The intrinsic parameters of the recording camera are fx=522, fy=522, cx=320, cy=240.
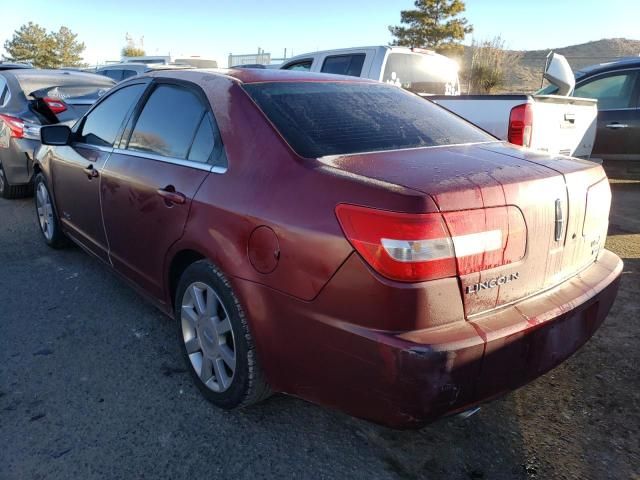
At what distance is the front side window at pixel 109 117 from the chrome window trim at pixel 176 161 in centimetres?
24

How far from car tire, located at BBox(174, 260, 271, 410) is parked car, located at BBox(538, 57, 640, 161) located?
701 centimetres

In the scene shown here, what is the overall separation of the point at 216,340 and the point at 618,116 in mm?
7284

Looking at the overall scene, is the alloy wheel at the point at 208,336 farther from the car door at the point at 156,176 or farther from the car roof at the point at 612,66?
the car roof at the point at 612,66

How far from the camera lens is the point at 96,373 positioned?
285 centimetres

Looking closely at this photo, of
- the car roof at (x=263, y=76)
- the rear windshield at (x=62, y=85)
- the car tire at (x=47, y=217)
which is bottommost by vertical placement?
the car tire at (x=47, y=217)

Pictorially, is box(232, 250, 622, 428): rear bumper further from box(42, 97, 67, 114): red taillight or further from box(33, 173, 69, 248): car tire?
box(42, 97, 67, 114): red taillight

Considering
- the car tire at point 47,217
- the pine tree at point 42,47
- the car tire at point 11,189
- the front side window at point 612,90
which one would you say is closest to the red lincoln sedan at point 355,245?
the car tire at point 47,217

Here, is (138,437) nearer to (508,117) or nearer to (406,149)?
(406,149)

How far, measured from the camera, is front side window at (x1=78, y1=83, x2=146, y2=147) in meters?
3.46

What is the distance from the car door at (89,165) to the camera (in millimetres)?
3523

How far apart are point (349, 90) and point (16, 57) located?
179ft

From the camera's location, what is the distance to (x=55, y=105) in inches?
255

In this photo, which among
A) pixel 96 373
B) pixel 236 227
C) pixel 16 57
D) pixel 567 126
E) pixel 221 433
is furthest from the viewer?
pixel 16 57

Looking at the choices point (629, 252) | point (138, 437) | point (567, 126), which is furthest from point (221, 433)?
point (567, 126)
